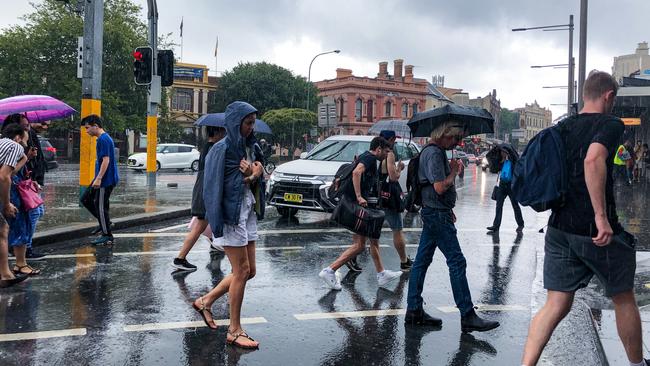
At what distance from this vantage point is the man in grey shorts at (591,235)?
139 inches

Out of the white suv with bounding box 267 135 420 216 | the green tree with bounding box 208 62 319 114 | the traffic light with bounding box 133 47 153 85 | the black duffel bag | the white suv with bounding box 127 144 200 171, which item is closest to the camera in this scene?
the black duffel bag

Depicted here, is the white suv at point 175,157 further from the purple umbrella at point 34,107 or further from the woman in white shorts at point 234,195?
the woman in white shorts at point 234,195

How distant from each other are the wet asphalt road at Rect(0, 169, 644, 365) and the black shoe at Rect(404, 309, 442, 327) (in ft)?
0.40

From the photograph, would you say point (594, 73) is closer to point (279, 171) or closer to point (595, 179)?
point (595, 179)

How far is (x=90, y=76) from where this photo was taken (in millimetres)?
12023

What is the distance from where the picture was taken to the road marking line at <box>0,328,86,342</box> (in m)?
4.57

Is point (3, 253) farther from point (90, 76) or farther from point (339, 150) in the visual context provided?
point (339, 150)

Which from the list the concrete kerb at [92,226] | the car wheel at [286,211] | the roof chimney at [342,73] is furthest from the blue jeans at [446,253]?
the roof chimney at [342,73]

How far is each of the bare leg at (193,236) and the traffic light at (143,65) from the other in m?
9.26

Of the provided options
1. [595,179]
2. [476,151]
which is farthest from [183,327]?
[476,151]

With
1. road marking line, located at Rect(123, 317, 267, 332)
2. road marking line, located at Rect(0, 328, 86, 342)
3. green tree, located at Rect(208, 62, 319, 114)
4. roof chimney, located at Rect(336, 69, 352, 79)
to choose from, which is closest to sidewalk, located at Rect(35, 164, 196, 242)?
Answer: road marking line, located at Rect(0, 328, 86, 342)

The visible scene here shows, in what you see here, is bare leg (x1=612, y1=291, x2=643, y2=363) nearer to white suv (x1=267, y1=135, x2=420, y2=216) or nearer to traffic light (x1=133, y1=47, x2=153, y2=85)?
white suv (x1=267, y1=135, x2=420, y2=216)

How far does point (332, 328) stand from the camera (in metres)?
5.03

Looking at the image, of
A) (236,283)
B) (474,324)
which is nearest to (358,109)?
(474,324)
